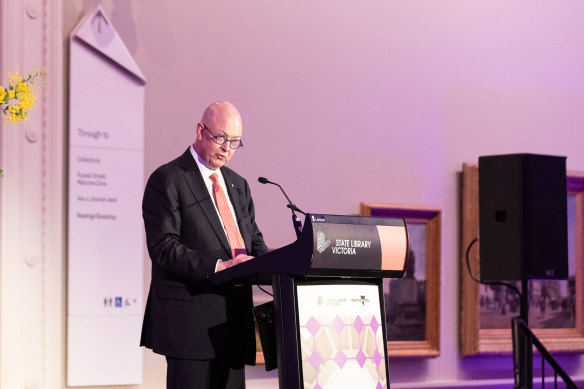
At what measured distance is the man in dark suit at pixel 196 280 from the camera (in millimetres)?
2566

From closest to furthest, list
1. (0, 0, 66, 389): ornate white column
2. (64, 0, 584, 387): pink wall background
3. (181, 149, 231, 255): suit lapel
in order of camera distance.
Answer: (181, 149, 231, 255): suit lapel → (0, 0, 66, 389): ornate white column → (64, 0, 584, 387): pink wall background

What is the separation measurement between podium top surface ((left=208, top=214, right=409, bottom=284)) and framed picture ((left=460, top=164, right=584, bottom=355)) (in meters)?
2.91

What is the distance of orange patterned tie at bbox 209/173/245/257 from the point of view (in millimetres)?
2717

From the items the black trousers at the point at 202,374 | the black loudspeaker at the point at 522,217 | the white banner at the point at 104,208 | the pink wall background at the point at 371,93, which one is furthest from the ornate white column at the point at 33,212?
the black loudspeaker at the point at 522,217

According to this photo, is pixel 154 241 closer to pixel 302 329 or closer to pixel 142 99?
pixel 302 329

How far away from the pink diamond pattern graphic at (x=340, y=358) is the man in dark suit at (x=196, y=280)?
0.40 meters

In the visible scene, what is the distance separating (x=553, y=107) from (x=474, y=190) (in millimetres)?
868

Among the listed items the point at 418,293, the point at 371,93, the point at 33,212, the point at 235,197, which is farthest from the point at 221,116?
the point at 418,293

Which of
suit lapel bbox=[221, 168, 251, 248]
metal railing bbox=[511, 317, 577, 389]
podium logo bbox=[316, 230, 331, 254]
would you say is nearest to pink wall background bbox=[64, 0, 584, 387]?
metal railing bbox=[511, 317, 577, 389]

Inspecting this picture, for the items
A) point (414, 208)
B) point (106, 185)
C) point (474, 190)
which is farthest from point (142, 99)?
point (474, 190)

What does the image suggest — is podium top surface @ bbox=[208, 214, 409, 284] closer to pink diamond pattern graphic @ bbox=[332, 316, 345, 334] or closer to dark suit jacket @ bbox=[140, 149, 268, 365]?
pink diamond pattern graphic @ bbox=[332, 316, 345, 334]

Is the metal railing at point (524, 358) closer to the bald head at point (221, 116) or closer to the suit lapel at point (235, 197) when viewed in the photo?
the suit lapel at point (235, 197)

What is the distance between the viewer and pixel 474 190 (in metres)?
5.13

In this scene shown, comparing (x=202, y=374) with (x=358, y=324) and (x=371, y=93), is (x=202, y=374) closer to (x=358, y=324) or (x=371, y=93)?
(x=358, y=324)
